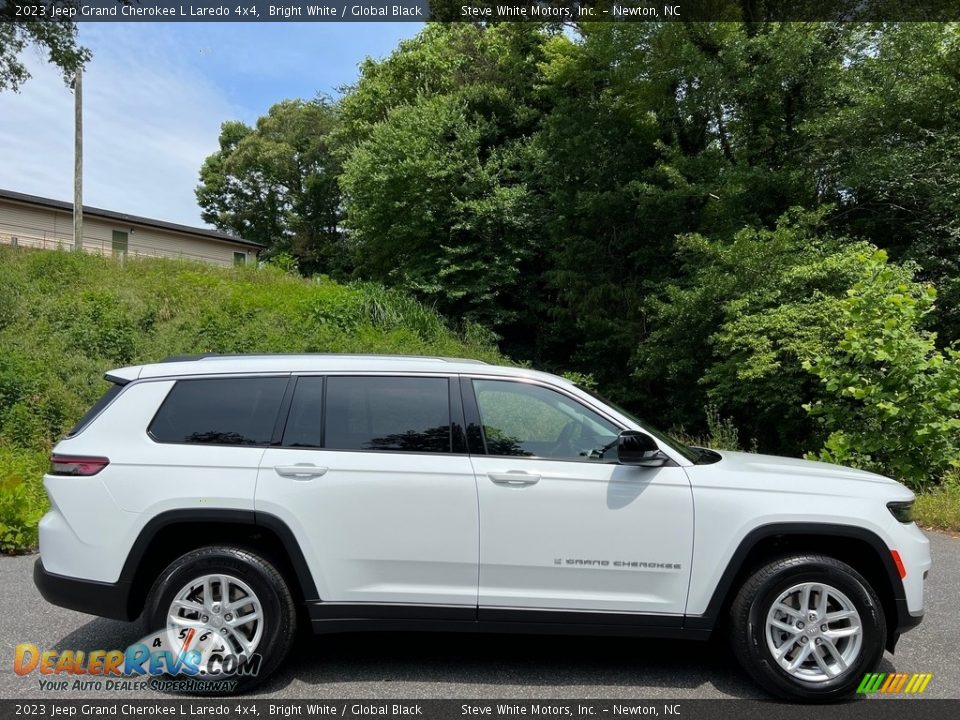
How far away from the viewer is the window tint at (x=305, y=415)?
4.12 meters

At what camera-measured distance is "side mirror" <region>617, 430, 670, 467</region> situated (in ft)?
12.8

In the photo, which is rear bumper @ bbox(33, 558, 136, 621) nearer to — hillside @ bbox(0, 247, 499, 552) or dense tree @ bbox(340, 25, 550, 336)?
hillside @ bbox(0, 247, 499, 552)

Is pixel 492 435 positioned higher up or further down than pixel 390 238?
further down

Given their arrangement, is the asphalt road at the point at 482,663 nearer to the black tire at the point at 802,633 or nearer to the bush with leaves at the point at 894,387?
the black tire at the point at 802,633

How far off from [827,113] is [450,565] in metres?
16.6

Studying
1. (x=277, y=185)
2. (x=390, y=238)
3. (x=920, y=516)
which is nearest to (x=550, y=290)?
(x=390, y=238)

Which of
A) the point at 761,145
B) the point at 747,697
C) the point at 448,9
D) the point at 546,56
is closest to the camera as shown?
the point at 747,697

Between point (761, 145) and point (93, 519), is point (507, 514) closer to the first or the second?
point (93, 519)

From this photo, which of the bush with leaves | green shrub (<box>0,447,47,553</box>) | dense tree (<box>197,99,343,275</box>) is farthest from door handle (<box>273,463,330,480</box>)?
dense tree (<box>197,99,343,275</box>)

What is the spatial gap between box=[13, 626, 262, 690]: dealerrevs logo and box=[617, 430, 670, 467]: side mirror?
2.23m

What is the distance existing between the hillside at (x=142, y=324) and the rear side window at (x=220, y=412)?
612 centimetres

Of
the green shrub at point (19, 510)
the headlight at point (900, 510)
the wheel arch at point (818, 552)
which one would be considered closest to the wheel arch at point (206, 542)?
the wheel arch at point (818, 552)

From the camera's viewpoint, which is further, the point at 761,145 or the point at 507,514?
the point at 761,145

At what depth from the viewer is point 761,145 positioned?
17984 mm
